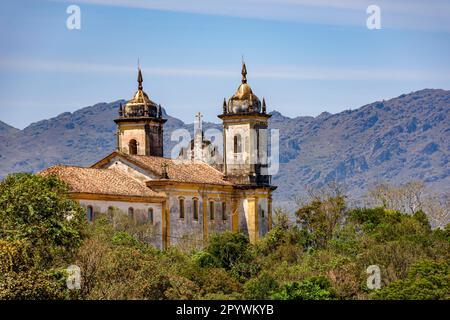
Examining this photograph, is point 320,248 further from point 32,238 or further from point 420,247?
point 32,238

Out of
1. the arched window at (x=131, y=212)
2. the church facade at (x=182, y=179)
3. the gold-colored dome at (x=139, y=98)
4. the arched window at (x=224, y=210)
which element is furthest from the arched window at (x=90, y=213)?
the gold-colored dome at (x=139, y=98)

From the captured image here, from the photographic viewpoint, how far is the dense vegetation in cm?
5269

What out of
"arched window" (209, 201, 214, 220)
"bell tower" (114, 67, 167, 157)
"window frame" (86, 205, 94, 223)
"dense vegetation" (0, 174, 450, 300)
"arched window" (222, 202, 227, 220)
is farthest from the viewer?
"bell tower" (114, 67, 167, 157)

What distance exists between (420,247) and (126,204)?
15663mm

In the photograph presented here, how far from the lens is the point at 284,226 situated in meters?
81.9

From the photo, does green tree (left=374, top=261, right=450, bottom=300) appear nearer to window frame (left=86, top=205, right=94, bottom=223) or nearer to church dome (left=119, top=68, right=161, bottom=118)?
window frame (left=86, top=205, right=94, bottom=223)

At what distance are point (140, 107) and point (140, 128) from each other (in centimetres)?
130

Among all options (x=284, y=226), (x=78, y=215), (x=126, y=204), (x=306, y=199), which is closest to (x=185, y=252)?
(x=126, y=204)

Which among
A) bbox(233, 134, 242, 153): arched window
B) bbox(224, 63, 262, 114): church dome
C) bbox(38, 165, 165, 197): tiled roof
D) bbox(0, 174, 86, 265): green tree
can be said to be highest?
bbox(224, 63, 262, 114): church dome

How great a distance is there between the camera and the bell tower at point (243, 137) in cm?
8419

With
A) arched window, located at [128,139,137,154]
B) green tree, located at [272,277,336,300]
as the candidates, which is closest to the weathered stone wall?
arched window, located at [128,139,137,154]

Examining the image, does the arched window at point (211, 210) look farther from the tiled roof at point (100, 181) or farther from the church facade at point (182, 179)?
the tiled roof at point (100, 181)

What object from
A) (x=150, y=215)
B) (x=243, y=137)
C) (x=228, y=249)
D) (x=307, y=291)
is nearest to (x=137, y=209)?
(x=150, y=215)

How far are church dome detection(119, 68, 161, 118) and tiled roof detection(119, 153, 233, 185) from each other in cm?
Result: 397
